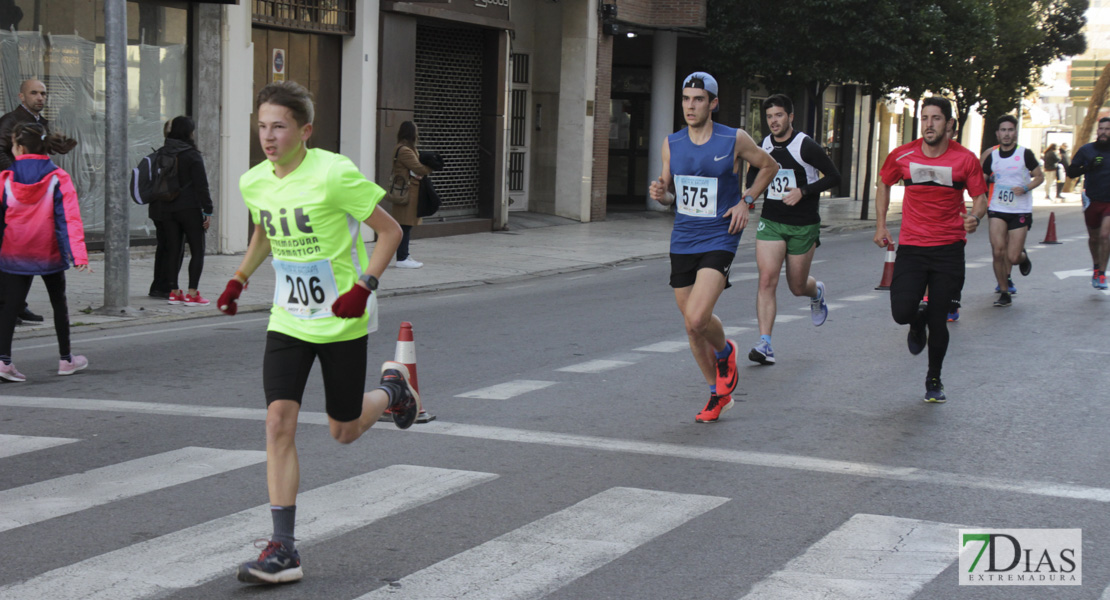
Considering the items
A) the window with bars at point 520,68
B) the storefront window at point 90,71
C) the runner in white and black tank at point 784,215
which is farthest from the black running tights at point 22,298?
the window with bars at point 520,68

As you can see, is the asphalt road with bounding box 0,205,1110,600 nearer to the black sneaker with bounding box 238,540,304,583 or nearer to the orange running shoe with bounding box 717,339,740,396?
the black sneaker with bounding box 238,540,304,583

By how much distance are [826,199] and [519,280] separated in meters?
24.2

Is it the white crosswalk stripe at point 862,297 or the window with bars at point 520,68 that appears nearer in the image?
the white crosswalk stripe at point 862,297

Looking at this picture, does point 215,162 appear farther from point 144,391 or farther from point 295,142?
point 295,142

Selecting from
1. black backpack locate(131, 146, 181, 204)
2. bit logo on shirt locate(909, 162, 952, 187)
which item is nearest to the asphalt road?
bit logo on shirt locate(909, 162, 952, 187)

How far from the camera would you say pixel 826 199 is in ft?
126

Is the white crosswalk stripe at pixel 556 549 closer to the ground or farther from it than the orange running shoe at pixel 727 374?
closer to the ground

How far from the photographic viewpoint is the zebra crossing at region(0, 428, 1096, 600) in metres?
4.48

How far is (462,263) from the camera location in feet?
56.8

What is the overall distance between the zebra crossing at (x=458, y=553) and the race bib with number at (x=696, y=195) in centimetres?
217

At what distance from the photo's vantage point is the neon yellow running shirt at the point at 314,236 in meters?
4.72

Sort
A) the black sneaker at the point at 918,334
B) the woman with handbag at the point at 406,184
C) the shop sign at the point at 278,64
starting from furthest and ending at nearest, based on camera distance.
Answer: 1. the shop sign at the point at 278,64
2. the woman with handbag at the point at 406,184
3. the black sneaker at the point at 918,334

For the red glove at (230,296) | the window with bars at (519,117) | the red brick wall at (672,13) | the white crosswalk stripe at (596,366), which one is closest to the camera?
the red glove at (230,296)

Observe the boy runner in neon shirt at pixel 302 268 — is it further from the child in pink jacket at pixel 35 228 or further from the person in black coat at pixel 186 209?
the person in black coat at pixel 186 209
